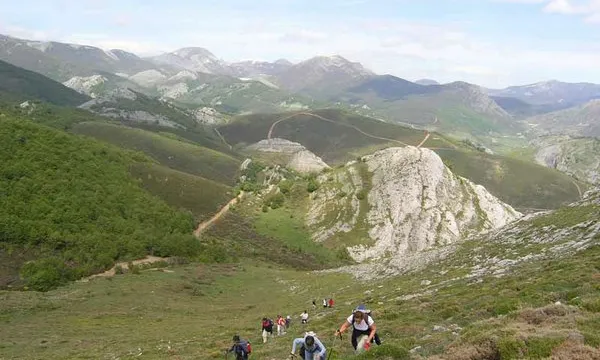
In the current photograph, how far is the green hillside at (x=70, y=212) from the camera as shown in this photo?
91000 millimetres

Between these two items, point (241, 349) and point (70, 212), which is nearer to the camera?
point (241, 349)

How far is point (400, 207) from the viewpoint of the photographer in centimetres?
13562

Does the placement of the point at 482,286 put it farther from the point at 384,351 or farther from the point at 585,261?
the point at 384,351

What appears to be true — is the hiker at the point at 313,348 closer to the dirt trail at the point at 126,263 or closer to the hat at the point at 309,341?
the hat at the point at 309,341

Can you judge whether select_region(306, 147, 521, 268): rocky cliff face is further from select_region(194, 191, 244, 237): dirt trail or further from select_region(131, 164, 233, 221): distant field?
select_region(131, 164, 233, 221): distant field

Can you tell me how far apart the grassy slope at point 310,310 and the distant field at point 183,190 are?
44.3 metres

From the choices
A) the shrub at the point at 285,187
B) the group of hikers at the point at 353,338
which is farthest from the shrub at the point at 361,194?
the group of hikers at the point at 353,338

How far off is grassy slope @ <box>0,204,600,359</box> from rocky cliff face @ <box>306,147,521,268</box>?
40.7m

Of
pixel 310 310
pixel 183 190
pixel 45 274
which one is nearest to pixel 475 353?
pixel 310 310

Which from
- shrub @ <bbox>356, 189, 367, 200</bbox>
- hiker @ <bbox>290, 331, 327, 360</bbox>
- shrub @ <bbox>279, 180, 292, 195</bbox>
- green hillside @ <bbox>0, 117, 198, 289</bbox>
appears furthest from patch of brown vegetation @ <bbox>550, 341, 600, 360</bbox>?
shrub @ <bbox>279, 180, 292, 195</bbox>

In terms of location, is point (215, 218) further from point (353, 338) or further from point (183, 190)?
point (353, 338)

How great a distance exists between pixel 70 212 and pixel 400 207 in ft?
280

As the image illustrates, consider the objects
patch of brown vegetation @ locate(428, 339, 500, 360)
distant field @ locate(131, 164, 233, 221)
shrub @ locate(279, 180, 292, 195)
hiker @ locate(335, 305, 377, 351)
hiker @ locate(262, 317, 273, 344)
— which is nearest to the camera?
patch of brown vegetation @ locate(428, 339, 500, 360)

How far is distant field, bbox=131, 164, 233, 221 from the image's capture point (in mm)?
136875
